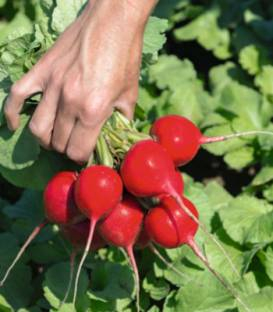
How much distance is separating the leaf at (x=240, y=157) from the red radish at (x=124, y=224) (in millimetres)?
1069

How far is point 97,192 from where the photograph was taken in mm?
1702

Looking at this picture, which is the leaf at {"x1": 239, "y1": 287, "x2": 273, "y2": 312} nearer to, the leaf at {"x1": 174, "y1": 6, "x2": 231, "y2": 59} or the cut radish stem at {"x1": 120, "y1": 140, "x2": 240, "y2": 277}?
the cut radish stem at {"x1": 120, "y1": 140, "x2": 240, "y2": 277}

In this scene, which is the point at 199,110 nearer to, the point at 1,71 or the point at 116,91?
the point at 1,71

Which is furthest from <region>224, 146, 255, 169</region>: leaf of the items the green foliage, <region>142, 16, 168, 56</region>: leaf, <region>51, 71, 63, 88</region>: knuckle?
<region>51, 71, 63, 88</region>: knuckle

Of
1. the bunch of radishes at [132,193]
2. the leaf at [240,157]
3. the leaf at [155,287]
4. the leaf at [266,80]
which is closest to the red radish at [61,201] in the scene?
the bunch of radishes at [132,193]

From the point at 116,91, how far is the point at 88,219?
1.36 ft

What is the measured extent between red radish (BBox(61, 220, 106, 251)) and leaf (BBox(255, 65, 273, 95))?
1316 millimetres

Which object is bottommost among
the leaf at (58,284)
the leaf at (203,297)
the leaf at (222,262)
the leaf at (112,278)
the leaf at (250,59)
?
the leaf at (250,59)

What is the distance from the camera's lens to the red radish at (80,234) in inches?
75.8

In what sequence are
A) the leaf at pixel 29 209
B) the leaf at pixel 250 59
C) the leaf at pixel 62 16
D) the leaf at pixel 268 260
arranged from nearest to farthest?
1. the leaf at pixel 62 16
2. the leaf at pixel 268 260
3. the leaf at pixel 29 209
4. the leaf at pixel 250 59

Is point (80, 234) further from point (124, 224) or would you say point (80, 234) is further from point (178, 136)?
point (178, 136)

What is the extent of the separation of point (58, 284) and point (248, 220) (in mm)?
675

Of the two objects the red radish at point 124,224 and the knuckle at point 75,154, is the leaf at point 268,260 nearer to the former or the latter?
the red radish at point 124,224

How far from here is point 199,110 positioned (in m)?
2.96
